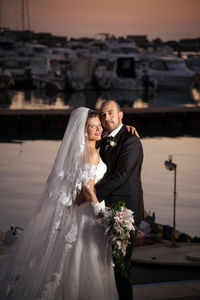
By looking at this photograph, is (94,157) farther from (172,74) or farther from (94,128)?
(172,74)

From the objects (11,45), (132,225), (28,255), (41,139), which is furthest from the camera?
(11,45)

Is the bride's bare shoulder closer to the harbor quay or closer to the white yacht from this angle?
the harbor quay

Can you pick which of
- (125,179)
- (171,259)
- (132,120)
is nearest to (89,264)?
(125,179)

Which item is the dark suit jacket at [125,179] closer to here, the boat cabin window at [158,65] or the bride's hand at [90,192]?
the bride's hand at [90,192]

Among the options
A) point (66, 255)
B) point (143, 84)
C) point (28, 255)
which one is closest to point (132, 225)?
point (66, 255)

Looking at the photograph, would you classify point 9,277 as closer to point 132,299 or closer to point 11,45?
point 132,299

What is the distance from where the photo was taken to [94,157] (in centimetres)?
682

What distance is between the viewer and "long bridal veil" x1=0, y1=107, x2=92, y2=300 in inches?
267

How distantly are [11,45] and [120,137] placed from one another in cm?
7369

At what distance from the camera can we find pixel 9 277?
24.0 ft

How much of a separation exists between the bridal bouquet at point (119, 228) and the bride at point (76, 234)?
0.23 metres

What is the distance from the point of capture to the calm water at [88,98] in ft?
160

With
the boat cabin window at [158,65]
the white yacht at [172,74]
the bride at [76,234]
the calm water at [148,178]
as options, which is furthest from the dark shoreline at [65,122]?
the bride at [76,234]

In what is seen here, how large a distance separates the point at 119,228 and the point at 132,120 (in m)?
30.7
